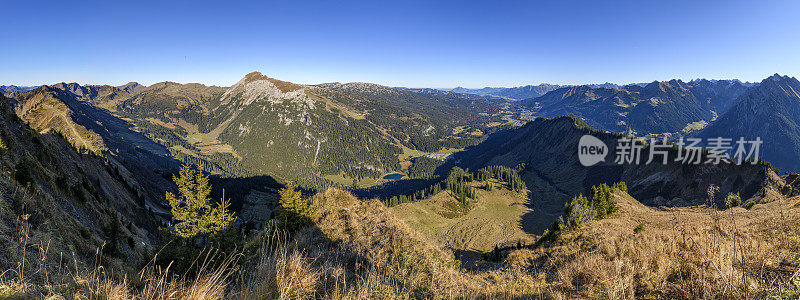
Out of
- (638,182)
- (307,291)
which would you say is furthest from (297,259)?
(638,182)

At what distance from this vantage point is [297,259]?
4.81 metres

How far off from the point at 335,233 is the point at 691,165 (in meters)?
148

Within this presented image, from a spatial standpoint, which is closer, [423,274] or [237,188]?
[423,274]

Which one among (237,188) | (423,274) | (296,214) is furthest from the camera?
(237,188)

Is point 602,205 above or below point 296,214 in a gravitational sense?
below

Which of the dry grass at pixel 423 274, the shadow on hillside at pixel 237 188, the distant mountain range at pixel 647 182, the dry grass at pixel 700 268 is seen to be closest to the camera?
the dry grass at pixel 423 274

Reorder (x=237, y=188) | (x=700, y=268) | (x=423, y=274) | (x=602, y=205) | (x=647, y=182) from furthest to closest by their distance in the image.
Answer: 1. (x=237, y=188)
2. (x=647, y=182)
3. (x=602, y=205)
4. (x=423, y=274)
5. (x=700, y=268)

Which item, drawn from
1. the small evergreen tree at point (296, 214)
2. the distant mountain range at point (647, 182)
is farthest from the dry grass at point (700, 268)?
the distant mountain range at point (647, 182)

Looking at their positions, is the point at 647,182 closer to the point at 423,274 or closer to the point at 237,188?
the point at 423,274

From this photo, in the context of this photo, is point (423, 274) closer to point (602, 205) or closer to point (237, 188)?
point (602, 205)

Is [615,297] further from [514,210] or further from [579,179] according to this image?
[579,179]

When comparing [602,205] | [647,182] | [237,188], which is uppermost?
→ [602,205]

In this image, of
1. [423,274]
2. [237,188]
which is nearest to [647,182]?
[423,274]

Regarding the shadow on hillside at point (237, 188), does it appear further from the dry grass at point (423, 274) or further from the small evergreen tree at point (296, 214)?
the dry grass at point (423, 274)
